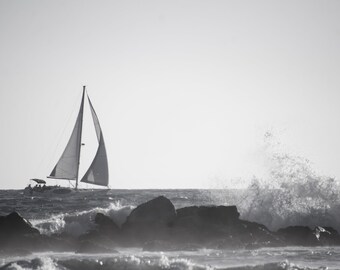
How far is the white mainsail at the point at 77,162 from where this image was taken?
76.8 m

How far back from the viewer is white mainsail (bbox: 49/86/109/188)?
76750 mm

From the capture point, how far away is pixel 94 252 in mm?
23031

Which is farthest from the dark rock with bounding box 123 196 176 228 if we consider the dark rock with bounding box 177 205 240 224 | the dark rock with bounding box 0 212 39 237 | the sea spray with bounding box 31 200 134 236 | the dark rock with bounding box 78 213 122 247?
the dark rock with bounding box 0 212 39 237

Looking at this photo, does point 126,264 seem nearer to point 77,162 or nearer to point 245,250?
point 245,250

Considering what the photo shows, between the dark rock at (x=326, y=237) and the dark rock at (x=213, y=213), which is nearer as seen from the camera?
the dark rock at (x=213, y=213)

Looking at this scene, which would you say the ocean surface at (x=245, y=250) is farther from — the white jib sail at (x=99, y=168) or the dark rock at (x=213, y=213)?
the white jib sail at (x=99, y=168)

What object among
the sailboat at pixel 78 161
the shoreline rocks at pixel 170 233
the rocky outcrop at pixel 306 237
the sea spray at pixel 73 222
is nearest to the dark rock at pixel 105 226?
the shoreline rocks at pixel 170 233

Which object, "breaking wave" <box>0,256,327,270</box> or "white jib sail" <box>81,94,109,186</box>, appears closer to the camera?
"breaking wave" <box>0,256,327,270</box>

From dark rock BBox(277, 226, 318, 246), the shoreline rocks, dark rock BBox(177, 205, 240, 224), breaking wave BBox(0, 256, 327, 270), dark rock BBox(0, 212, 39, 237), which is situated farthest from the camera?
dark rock BBox(277, 226, 318, 246)

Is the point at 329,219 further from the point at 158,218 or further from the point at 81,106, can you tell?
the point at 81,106

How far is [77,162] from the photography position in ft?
255

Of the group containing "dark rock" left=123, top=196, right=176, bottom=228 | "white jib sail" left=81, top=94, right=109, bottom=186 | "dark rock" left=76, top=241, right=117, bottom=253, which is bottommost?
"dark rock" left=76, top=241, right=117, bottom=253

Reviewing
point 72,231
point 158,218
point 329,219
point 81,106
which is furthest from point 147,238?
point 81,106

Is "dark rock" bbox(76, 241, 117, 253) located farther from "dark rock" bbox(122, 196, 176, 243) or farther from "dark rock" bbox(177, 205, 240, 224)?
"dark rock" bbox(177, 205, 240, 224)
